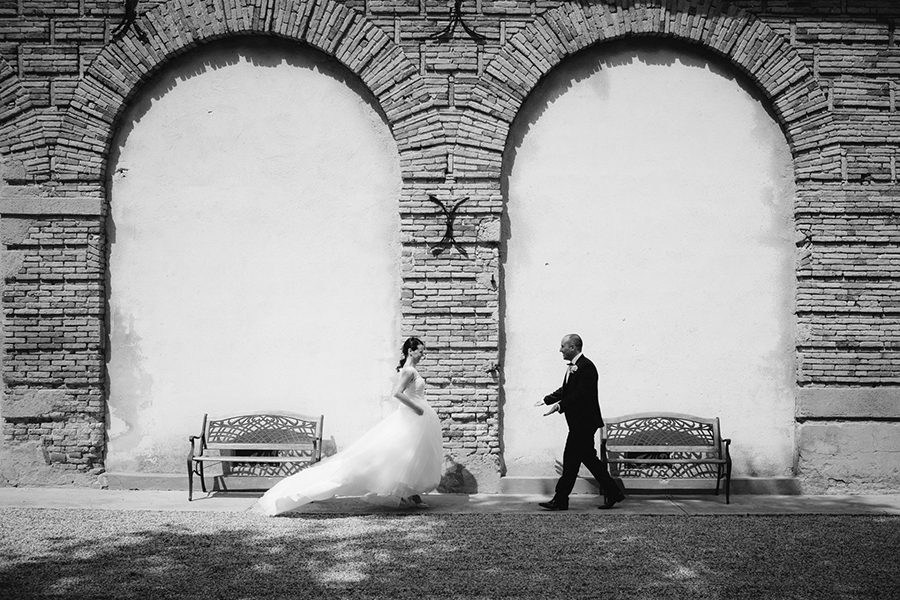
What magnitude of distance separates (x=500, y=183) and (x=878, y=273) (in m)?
4.14

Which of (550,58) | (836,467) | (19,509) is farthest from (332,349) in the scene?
(836,467)

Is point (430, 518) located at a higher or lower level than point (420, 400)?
lower

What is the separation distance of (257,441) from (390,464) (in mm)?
1978

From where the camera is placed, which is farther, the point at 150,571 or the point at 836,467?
the point at 836,467

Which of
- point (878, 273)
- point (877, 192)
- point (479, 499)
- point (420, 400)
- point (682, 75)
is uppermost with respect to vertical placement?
point (682, 75)

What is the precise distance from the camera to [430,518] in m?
7.70

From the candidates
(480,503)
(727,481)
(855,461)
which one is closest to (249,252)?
(480,503)

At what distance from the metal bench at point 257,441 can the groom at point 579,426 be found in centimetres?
252

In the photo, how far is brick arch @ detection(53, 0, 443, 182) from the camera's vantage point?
9234 millimetres

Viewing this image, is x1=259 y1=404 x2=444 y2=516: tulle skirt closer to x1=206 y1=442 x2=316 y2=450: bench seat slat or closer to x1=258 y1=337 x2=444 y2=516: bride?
x1=258 y1=337 x2=444 y2=516: bride

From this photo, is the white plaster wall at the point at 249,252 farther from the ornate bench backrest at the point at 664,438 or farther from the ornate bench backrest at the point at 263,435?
the ornate bench backrest at the point at 664,438

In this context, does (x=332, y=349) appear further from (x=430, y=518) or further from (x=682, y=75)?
(x=682, y=75)

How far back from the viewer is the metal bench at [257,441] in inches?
352

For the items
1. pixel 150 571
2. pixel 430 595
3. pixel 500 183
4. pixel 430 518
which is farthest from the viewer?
pixel 500 183
